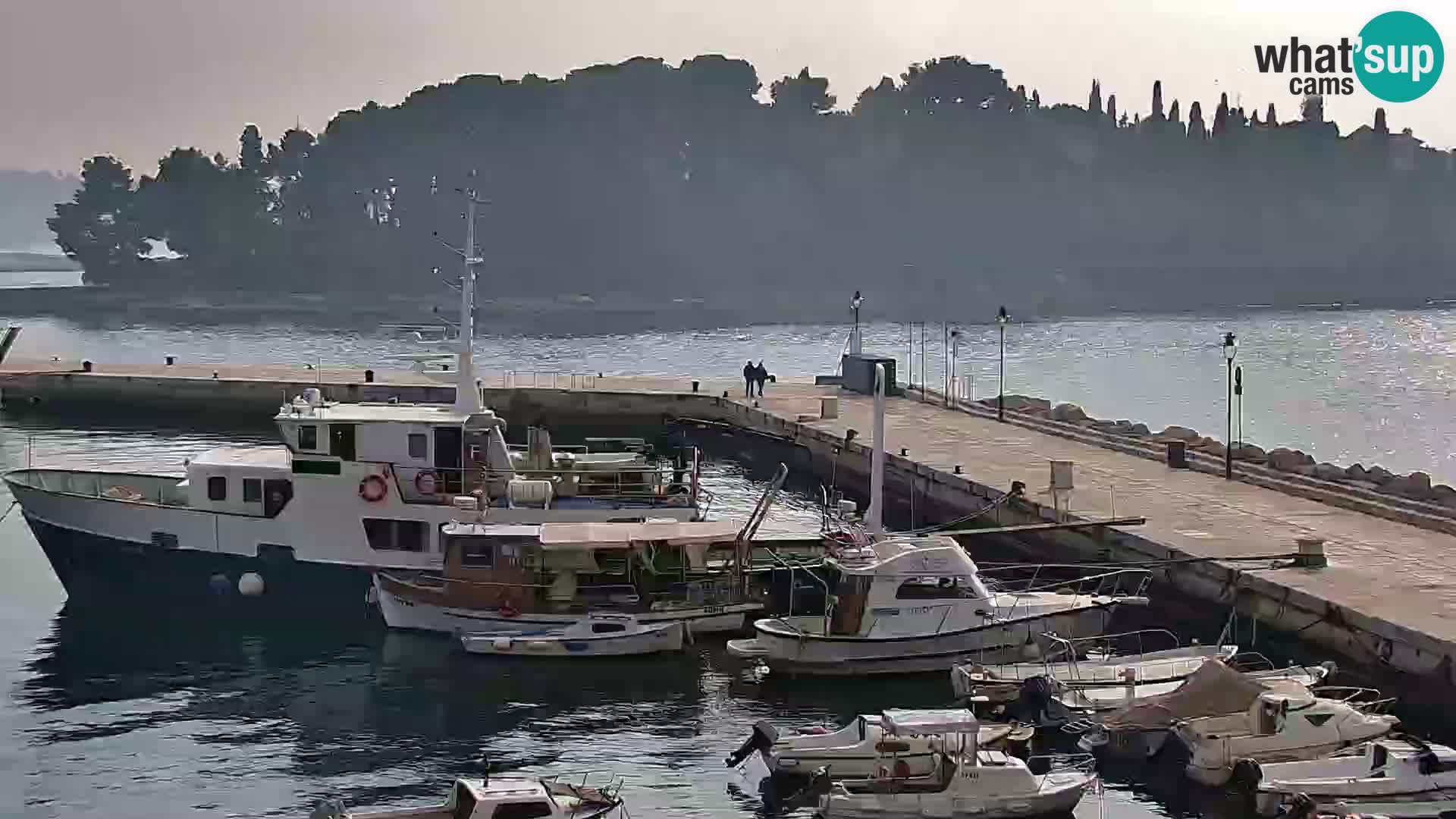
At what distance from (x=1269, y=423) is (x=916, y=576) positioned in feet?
192

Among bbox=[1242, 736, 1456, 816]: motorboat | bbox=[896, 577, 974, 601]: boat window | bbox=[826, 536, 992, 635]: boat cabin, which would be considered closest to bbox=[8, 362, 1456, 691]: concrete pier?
bbox=[1242, 736, 1456, 816]: motorboat

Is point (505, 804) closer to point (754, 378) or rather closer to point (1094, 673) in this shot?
point (1094, 673)

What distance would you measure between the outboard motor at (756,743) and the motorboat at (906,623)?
307 cm

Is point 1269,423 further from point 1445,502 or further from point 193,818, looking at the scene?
point 193,818

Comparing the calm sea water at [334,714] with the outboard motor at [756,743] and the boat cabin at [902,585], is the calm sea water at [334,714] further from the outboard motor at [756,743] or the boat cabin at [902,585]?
the boat cabin at [902,585]

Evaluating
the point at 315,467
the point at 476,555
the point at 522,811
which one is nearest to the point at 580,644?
the point at 476,555

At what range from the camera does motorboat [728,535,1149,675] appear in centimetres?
2864

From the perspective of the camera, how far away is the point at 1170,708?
2475 cm

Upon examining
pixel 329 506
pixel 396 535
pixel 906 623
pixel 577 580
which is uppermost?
pixel 329 506

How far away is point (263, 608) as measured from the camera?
34.3 metres

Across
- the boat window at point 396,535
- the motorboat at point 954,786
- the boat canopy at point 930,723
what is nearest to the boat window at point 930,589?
the boat canopy at point 930,723

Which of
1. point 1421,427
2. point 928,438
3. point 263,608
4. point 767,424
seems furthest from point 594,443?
point 1421,427

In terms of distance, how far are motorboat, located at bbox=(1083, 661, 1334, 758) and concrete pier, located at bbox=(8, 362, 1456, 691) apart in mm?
2893

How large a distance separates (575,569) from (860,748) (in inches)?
373
